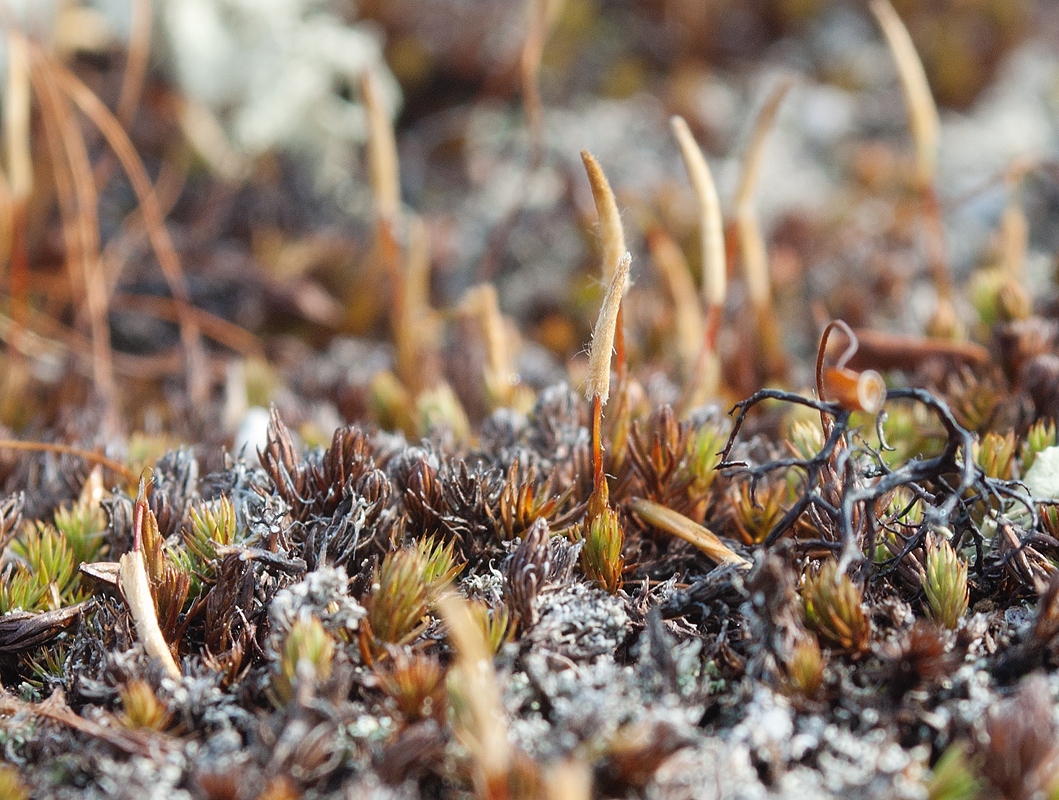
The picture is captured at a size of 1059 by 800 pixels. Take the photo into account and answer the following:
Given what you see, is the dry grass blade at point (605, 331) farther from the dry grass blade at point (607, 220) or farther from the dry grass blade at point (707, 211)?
the dry grass blade at point (707, 211)

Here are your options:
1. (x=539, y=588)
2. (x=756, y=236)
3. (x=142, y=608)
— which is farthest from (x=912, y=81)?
(x=142, y=608)

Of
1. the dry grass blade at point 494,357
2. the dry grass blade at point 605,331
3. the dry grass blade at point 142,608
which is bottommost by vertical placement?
the dry grass blade at point 142,608

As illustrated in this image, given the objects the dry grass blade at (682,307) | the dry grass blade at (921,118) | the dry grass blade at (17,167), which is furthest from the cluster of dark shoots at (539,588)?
the dry grass blade at (17,167)

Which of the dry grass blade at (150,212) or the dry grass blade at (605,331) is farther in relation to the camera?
the dry grass blade at (150,212)

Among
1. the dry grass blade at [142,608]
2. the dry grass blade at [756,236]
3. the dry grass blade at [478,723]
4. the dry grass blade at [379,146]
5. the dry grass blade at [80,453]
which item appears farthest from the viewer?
the dry grass blade at [379,146]

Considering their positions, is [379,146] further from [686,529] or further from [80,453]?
[686,529]

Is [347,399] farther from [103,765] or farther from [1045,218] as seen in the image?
[1045,218]

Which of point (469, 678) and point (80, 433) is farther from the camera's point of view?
point (80, 433)

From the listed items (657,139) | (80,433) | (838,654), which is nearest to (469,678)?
(838,654)

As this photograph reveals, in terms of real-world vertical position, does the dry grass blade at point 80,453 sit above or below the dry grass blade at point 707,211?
below
